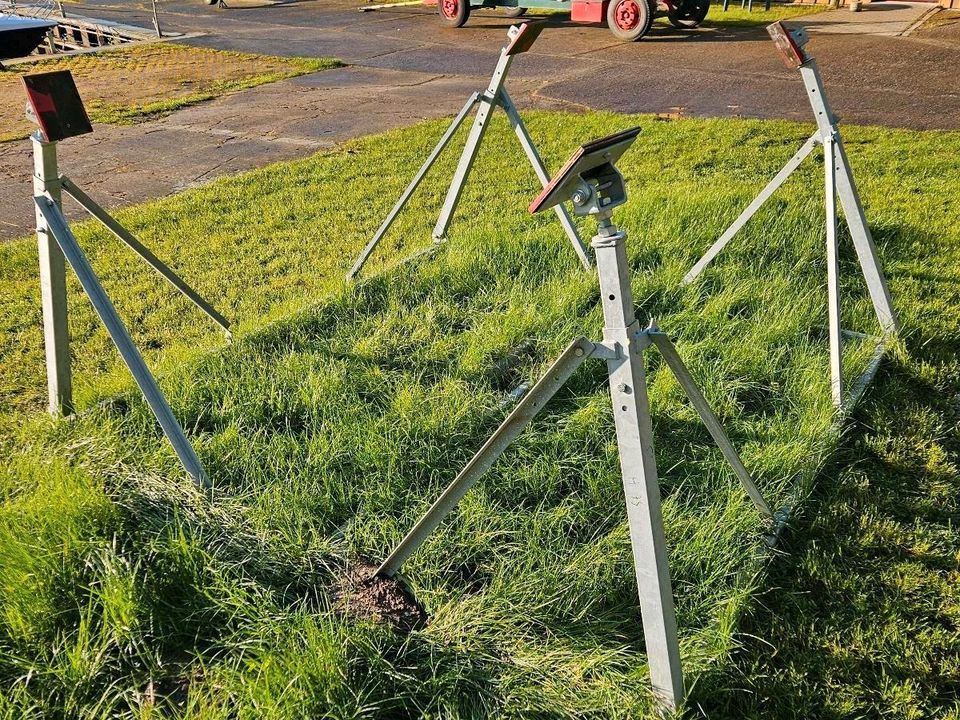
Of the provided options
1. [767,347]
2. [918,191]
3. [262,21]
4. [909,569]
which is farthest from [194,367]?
[262,21]

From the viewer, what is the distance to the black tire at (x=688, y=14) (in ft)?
43.9

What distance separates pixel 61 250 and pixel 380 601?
1674 mm

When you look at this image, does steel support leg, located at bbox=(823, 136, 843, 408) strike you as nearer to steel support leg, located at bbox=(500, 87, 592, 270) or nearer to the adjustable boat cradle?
steel support leg, located at bbox=(500, 87, 592, 270)

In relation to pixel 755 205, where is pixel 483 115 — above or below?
above

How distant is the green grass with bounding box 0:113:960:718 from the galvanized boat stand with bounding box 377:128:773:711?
0.77 ft

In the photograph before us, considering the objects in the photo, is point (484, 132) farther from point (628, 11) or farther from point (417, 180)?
point (628, 11)

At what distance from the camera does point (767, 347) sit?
3426mm

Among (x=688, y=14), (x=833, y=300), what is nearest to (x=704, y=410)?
(x=833, y=300)

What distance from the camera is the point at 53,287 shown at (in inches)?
109

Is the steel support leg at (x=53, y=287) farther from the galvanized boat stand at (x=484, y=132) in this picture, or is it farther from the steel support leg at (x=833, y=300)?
the steel support leg at (x=833, y=300)

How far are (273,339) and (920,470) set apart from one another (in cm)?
271

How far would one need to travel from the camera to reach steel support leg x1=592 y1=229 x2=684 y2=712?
1.69 metres

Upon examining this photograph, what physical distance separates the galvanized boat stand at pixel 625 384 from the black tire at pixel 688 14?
13186mm


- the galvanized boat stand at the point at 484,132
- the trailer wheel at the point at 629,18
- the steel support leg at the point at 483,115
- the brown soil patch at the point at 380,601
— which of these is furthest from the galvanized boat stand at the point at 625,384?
the trailer wheel at the point at 629,18
